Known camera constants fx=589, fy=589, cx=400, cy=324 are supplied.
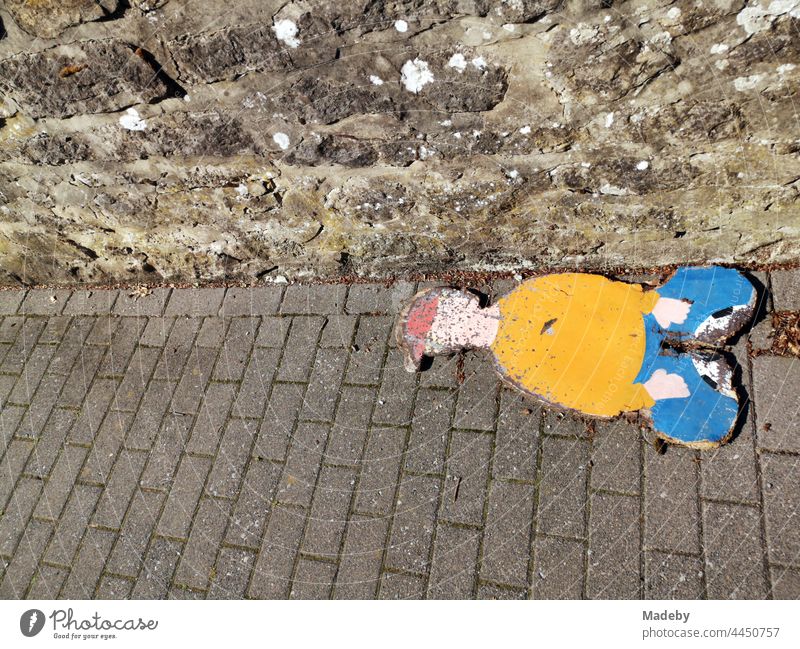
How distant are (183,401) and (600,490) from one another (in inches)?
93.9

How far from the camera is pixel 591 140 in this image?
2785 millimetres

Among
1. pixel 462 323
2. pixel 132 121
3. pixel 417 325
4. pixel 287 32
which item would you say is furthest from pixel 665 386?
pixel 132 121

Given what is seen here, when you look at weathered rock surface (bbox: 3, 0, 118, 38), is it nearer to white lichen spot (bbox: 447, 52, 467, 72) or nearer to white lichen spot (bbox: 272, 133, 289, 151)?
white lichen spot (bbox: 272, 133, 289, 151)

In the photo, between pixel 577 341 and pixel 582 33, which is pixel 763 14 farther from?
pixel 577 341

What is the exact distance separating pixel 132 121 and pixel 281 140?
0.84 metres

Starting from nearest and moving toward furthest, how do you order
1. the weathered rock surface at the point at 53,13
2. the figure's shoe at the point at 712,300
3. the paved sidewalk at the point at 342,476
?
the paved sidewalk at the point at 342,476, the weathered rock surface at the point at 53,13, the figure's shoe at the point at 712,300

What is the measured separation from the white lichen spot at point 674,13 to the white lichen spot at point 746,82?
38 cm

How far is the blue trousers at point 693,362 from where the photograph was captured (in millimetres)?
2686

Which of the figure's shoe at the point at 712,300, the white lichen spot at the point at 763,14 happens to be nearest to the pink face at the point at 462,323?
the figure's shoe at the point at 712,300

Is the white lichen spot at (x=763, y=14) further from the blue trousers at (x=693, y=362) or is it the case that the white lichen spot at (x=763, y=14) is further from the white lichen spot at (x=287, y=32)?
the white lichen spot at (x=287, y=32)

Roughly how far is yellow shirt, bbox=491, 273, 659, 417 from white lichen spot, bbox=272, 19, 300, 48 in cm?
173

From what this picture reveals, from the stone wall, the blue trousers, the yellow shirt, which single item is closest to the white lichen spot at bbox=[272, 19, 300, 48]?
the stone wall

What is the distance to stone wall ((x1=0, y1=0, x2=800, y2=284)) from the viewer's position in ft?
8.12
